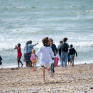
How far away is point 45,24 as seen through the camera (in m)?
35.1

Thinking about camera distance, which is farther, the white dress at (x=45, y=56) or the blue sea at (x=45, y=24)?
the blue sea at (x=45, y=24)

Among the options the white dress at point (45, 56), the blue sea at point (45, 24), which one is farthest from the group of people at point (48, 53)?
the blue sea at point (45, 24)

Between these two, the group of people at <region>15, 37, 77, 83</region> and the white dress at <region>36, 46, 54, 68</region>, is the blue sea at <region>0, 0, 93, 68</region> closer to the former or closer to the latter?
the group of people at <region>15, 37, 77, 83</region>

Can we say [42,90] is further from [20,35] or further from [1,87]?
[20,35]

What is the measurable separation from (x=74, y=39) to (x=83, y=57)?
23.8ft

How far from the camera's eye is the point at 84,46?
22.0 m

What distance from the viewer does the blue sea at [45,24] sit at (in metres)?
21.3

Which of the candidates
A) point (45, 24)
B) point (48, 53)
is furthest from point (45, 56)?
point (45, 24)

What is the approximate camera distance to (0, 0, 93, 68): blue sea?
21.3 meters

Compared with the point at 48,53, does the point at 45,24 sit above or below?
above

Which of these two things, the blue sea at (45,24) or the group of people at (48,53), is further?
the blue sea at (45,24)

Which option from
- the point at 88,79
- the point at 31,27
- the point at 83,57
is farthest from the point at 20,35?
the point at 88,79

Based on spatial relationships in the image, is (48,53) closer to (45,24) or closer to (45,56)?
(45,56)

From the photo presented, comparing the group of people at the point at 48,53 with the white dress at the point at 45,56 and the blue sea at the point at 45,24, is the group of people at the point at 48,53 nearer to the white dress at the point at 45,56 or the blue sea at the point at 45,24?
the white dress at the point at 45,56
